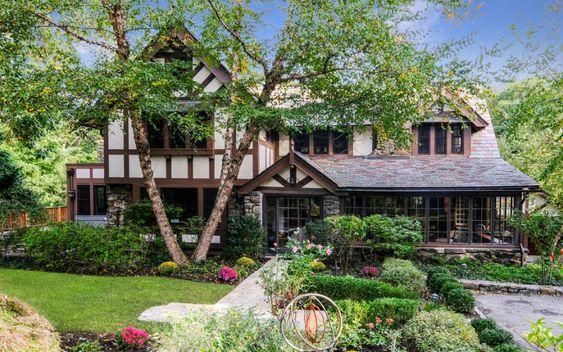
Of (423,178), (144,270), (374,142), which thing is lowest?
(144,270)

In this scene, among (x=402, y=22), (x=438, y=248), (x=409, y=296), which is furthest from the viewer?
(x=438, y=248)

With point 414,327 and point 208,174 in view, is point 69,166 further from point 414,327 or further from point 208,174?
point 414,327

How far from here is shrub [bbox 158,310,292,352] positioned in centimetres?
491

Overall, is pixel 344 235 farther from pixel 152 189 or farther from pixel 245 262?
pixel 152 189

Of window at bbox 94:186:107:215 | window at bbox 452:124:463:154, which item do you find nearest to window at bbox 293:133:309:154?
window at bbox 452:124:463:154

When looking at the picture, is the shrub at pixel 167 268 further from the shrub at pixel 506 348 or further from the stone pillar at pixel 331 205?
the shrub at pixel 506 348

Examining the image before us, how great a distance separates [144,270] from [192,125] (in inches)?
196

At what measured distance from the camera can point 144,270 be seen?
12016mm

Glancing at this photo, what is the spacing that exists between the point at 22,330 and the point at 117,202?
11.5 m

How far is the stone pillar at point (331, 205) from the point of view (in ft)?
45.8

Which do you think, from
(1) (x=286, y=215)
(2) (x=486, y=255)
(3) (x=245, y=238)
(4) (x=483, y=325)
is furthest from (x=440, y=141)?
(4) (x=483, y=325)

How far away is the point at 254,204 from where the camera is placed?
1419cm

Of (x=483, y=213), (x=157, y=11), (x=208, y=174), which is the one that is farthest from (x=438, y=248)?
(x=157, y=11)

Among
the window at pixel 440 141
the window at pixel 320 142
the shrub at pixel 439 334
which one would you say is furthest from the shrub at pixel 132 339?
the window at pixel 440 141
